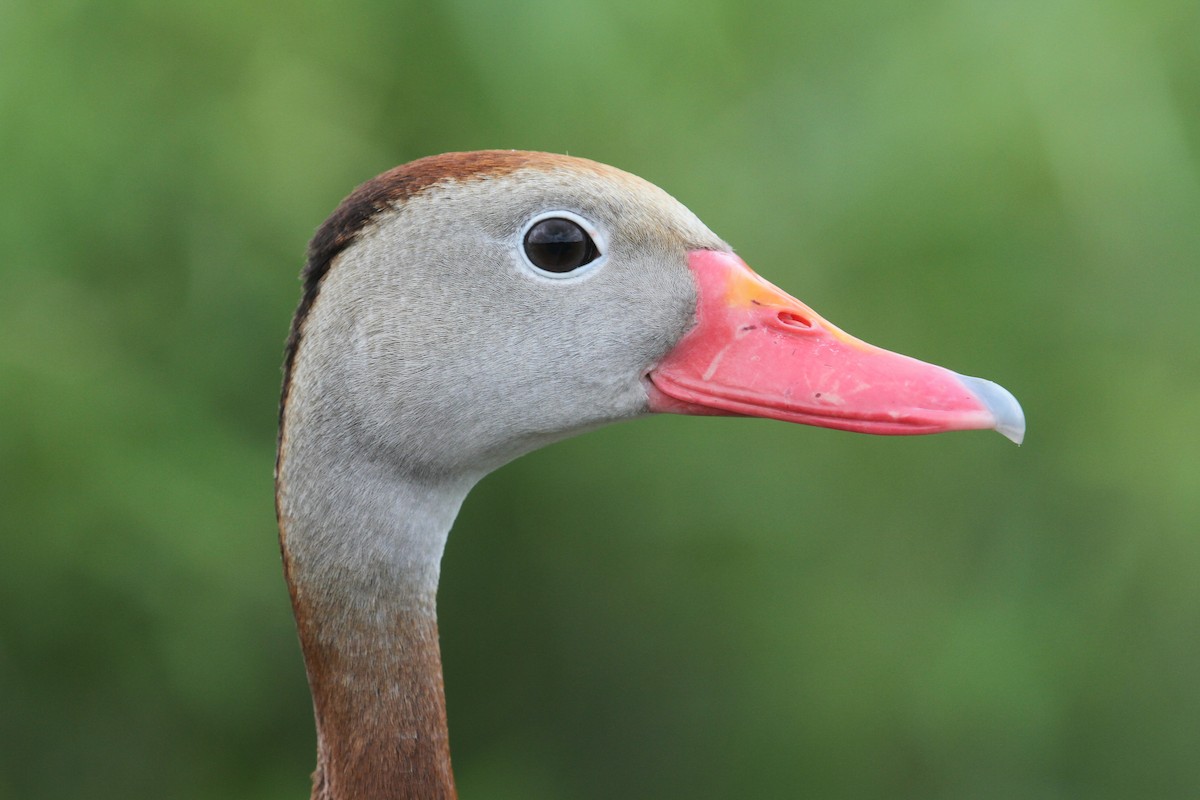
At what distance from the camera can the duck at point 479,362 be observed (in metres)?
1.65

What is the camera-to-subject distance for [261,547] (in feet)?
9.15

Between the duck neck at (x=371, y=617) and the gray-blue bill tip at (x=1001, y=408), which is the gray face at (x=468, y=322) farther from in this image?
the gray-blue bill tip at (x=1001, y=408)

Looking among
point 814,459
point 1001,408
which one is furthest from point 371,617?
point 814,459

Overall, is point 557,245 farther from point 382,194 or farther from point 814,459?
point 814,459

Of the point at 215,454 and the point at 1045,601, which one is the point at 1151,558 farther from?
the point at 215,454

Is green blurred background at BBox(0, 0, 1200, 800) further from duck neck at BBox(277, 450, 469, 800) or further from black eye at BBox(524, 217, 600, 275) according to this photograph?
black eye at BBox(524, 217, 600, 275)

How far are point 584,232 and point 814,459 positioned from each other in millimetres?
1668

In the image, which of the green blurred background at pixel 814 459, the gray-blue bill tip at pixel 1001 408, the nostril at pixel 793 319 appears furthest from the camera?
the green blurred background at pixel 814 459

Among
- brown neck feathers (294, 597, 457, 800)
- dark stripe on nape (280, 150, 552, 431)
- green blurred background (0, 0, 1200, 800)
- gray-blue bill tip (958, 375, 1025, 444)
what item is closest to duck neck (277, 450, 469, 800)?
brown neck feathers (294, 597, 457, 800)

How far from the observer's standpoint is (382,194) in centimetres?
166

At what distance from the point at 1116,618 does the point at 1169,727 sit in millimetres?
347

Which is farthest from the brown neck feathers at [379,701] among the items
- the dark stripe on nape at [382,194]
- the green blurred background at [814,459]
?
the green blurred background at [814,459]

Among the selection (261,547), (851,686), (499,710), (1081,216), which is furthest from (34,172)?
(1081,216)

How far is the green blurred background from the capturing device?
9.50ft
